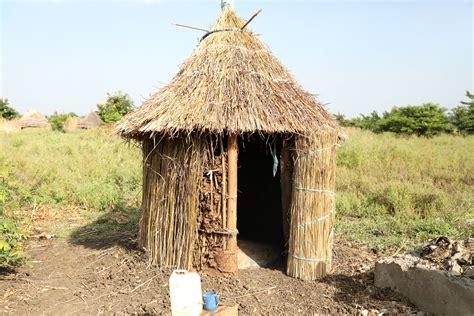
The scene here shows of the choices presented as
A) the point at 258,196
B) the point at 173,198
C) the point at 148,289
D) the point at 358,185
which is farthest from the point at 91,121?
the point at 148,289

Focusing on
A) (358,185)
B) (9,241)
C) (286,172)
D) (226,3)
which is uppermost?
(226,3)

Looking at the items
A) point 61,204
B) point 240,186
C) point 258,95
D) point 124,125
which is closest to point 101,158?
point 61,204

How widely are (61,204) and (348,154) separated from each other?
828cm

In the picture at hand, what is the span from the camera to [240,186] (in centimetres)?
696

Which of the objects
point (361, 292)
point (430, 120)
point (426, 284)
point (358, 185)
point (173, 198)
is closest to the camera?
point (426, 284)

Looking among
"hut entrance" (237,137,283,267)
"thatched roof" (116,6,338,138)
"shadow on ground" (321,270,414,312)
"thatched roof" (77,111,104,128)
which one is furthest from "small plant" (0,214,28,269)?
"thatched roof" (77,111,104,128)

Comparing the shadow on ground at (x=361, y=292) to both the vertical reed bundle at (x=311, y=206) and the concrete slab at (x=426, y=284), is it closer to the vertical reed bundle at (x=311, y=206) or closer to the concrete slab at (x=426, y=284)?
the concrete slab at (x=426, y=284)

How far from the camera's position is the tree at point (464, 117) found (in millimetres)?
20188

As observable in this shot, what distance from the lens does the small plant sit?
465 centimetres

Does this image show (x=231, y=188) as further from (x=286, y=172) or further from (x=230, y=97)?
(x=230, y=97)

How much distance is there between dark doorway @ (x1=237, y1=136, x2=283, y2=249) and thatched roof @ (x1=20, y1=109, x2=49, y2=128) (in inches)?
1095

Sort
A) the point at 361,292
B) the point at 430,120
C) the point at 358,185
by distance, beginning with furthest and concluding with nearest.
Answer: the point at 430,120, the point at 358,185, the point at 361,292

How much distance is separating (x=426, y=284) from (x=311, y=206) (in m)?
1.41

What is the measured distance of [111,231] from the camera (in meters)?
6.93
